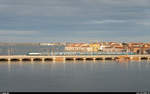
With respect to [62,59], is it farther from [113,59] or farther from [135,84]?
[135,84]

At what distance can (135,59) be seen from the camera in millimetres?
113250

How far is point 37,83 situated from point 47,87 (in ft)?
15.3

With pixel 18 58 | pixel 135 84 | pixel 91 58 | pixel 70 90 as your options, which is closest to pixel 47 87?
pixel 70 90

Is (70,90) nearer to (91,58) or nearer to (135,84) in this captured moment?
(135,84)

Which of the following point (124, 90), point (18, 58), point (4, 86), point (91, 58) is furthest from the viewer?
point (91, 58)

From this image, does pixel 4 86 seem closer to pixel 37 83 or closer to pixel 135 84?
pixel 37 83

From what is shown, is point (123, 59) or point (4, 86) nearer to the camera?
point (4, 86)

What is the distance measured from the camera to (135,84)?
50.9 meters

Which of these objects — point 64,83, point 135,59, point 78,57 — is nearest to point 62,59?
point 78,57

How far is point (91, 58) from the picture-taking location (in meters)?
113

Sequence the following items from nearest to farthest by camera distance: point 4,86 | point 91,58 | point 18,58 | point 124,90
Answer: point 124,90 < point 4,86 < point 18,58 < point 91,58

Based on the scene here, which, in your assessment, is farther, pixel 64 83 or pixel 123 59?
pixel 123 59

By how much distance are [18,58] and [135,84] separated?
60.4 m

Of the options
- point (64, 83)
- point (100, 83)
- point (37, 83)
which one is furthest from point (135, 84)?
point (37, 83)
